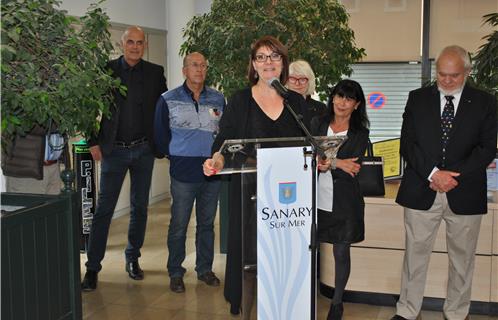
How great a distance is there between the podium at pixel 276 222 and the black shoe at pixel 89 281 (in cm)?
212

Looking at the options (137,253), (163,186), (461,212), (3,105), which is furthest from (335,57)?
(163,186)

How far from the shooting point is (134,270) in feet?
16.7

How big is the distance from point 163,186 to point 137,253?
3600 mm

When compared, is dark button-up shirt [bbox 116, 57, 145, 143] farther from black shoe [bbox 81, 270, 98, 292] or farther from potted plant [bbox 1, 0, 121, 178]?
potted plant [bbox 1, 0, 121, 178]

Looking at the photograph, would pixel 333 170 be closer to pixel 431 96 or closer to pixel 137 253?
pixel 431 96

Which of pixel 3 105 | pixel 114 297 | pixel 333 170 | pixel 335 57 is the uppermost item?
pixel 335 57

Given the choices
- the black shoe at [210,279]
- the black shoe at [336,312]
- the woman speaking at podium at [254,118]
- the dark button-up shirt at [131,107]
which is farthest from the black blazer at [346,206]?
the dark button-up shirt at [131,107]

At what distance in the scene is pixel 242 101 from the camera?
126 inches

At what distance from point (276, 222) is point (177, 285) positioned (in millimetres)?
2076

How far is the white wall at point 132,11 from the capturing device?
21.4ft

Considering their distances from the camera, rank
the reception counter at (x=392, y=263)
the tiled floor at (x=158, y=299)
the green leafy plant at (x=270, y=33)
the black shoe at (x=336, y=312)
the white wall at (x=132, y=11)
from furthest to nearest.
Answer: the white wall at (x=132, y=11), the green leafy plant at (x=270, y=33), the tiled floor at (x=158, y=299), the reception counter at (x=392, y=263), the black shoe at (x=336, y=312)

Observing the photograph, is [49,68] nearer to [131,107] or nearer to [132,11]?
[131,107]

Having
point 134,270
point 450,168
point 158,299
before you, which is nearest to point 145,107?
point 134,270

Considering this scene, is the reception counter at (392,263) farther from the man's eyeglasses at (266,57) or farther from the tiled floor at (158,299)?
the man's eyeglasses at (266,57)
